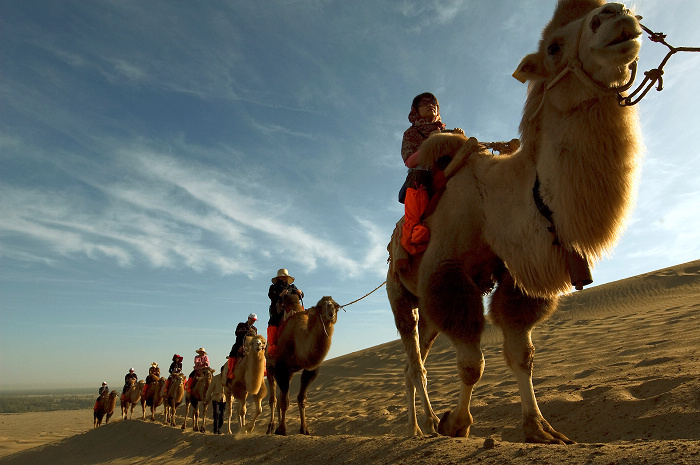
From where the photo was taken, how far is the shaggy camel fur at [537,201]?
2654 millimetres

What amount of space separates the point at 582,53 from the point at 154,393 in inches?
923

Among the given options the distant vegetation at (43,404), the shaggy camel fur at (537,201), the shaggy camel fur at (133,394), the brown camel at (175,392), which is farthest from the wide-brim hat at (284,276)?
the distant vegetation at (43,404)

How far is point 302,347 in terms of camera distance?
27.6 feet

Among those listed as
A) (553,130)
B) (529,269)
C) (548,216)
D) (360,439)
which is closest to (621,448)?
(529,269)

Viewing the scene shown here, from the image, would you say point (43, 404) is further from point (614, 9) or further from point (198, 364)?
point (614, 9)

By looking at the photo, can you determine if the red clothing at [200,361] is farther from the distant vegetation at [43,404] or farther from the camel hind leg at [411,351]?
the distant vegetation at [43,404]

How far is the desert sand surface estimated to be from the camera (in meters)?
2.57

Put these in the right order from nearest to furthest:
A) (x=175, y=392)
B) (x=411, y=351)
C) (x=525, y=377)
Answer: (x=525, y=377) → (x=411, y=351) → (x=175, y=392)

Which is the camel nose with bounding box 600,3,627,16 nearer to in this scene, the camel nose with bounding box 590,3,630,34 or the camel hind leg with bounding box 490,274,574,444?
the camel nose with bounding box 590,3,630,34

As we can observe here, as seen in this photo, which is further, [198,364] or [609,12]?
[198,364]

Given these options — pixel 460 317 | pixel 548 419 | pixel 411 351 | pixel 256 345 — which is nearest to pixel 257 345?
pixel 256 345

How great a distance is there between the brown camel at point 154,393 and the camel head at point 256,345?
1136 centimetres

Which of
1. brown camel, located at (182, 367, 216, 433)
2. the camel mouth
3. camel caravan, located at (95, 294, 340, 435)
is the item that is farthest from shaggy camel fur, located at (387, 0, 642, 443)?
brown camel, located at (182, 367, 216, 433)

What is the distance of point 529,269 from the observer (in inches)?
113
